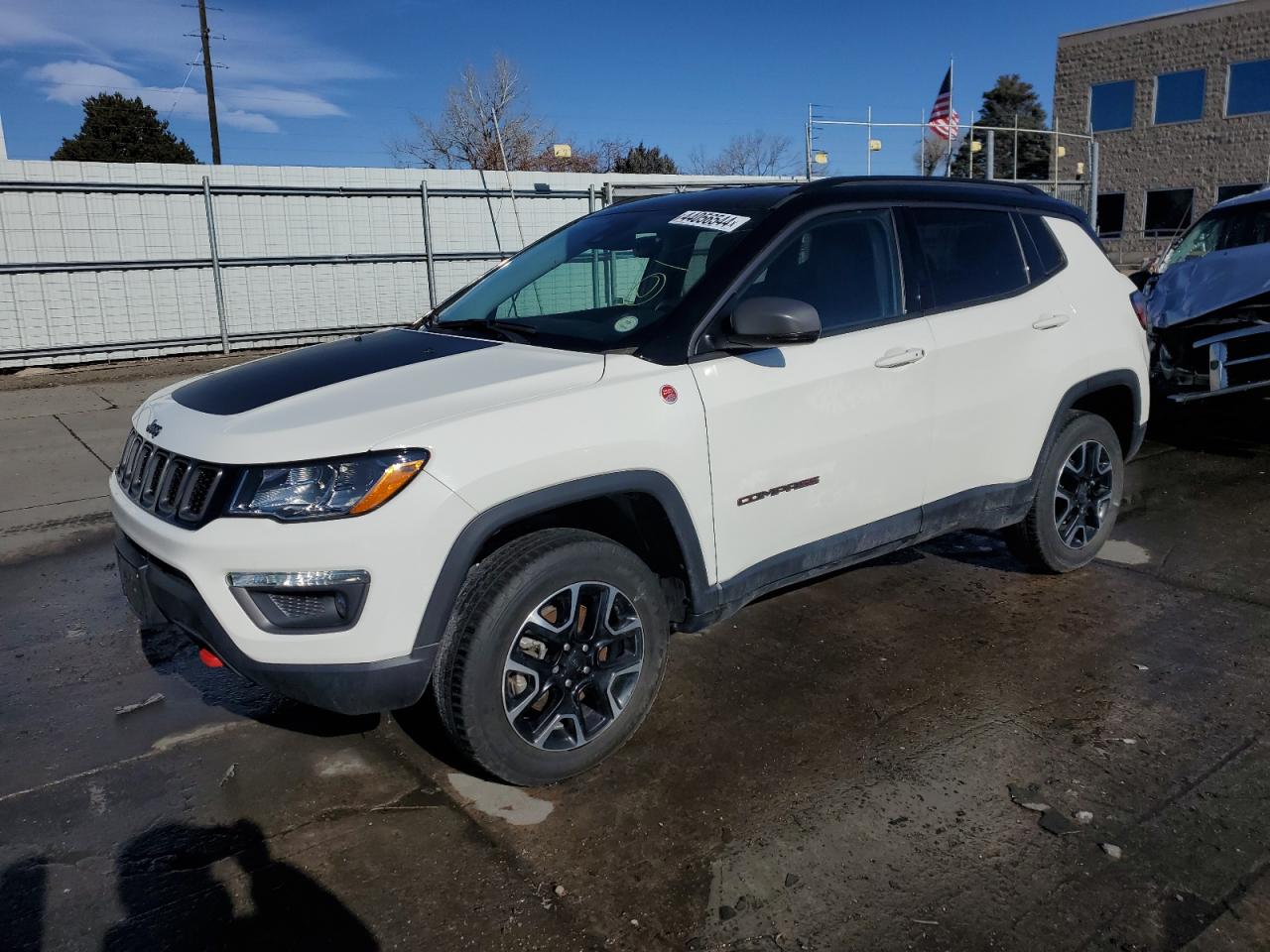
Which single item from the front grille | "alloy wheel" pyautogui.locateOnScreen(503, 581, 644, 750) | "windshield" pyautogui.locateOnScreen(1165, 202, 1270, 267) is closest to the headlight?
the front grille

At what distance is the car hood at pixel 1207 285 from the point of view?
279 inches

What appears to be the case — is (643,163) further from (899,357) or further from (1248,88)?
(899,357)

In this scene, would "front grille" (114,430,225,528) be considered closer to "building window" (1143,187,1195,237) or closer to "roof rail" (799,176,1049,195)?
"roof rail" (799,176,1049,195)

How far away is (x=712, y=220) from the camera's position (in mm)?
3744

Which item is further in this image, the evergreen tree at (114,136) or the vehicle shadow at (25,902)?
the evergreen tree at (114,136)

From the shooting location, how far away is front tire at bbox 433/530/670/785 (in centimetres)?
283

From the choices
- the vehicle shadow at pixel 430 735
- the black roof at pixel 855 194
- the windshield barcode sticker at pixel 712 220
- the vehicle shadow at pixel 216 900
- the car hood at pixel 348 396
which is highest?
the black roof at pixel 855 194

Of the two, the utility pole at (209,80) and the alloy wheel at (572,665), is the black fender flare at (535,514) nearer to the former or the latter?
the alloy wheel at (572,665)

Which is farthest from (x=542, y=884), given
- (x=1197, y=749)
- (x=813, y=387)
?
(x=1197, y=749)

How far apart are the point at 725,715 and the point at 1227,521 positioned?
3854mm

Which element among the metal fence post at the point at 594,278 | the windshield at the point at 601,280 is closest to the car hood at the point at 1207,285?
the windshield at the point at 601,280

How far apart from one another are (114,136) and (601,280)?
138 ft

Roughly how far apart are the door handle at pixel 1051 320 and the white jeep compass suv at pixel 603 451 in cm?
1

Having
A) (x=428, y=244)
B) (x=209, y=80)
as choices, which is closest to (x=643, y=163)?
(x=209, y=80)
